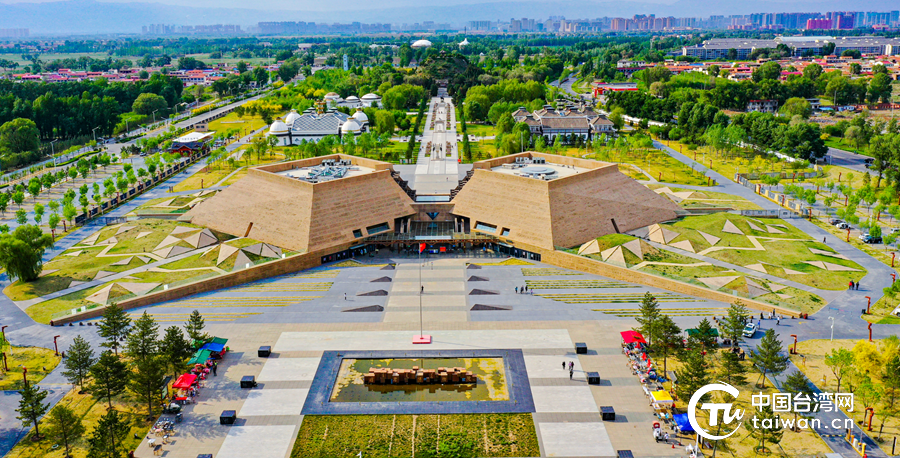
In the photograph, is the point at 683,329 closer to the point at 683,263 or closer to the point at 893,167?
the point at 683,263

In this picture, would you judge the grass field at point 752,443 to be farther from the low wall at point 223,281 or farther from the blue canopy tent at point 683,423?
the low wall at point 223,281

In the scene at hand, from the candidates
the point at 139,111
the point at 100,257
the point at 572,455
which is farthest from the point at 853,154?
the point at 139,111

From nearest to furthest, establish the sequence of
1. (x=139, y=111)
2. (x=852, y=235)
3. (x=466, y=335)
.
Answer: (x=466, y=335) → (x=852, y=235) → (x=139, y=111)

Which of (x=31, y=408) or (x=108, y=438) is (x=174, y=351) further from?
(x=31, y=408)

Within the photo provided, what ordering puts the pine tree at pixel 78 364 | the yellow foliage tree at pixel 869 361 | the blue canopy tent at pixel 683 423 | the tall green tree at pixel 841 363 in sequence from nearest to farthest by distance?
the blue canopy tent at pixel 683 423
the tall green tree at pixel 841 363
the yellow foliage tree at pixel 869 361
the pine tree at pixel 78 364

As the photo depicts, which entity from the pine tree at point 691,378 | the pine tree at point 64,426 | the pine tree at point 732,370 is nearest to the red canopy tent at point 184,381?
the pine tree at point 64,426

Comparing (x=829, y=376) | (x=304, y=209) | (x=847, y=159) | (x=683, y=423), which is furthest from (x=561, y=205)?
(x=847, y=159)

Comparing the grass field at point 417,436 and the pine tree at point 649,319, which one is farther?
the pine tree at point 649,319
